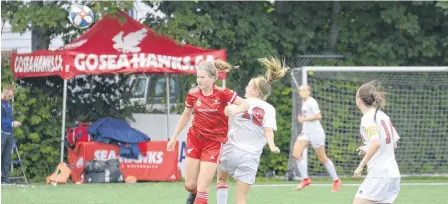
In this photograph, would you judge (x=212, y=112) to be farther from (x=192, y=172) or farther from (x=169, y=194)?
(x=169, y=194)

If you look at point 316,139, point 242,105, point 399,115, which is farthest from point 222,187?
point 399,115

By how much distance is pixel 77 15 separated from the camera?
15.8 m

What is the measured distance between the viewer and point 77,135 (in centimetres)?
1689

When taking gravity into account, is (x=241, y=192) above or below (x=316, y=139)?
below

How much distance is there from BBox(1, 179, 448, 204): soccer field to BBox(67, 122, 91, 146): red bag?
1.36 metres

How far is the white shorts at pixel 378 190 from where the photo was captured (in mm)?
7730

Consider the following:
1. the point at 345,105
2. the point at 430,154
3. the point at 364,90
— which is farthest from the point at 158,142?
the point at 364,90

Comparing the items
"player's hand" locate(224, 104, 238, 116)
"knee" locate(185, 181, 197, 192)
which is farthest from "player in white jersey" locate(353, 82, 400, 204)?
"knee" locate(185, 181, 197, 192)

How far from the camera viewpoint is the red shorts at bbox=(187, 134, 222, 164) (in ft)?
30.9

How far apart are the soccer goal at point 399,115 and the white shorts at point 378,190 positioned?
410 inches

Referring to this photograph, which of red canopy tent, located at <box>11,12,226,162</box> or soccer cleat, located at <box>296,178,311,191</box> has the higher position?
red canopy tent, located at <box>11,12,226,162</box>

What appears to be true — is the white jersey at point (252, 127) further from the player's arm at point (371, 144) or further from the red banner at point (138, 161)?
the red banner at point (138, 161)

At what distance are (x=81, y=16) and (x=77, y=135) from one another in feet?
7.49

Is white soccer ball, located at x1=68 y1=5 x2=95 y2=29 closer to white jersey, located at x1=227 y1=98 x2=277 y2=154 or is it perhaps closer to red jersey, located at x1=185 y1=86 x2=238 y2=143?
white jersey, located at x1=227 y1=98 x2=277 y2=154
